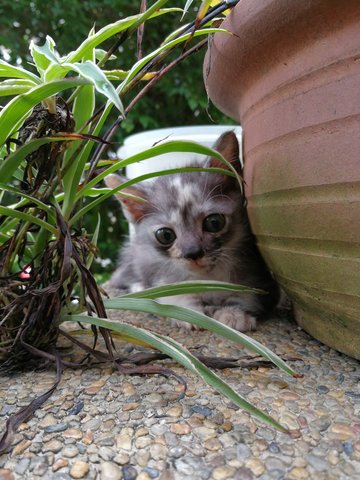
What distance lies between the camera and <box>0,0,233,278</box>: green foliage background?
265cm

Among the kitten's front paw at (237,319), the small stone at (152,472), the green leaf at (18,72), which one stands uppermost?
the green leaf at (18,72)

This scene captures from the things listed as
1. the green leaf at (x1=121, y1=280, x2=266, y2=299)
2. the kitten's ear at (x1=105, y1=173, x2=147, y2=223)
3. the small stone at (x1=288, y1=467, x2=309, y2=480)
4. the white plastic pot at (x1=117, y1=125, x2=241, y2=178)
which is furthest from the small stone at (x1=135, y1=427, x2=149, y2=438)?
the white plastic pot at (x1=117, y1=125, x2=241, y2=178)

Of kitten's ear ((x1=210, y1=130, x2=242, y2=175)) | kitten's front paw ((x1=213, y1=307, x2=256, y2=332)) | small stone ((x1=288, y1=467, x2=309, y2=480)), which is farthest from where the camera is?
kitten's ear ((x1=210, y1=130, x2=242, y2=175))

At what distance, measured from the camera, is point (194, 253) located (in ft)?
3.89

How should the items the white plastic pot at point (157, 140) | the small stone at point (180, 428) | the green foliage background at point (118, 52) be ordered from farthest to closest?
the green foliage background at point (118, 52) < the white plastic pot at point (157, 140) < the small stone at point (180, 428)

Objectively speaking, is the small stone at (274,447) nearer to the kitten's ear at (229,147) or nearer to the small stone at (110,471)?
the small stone at (110,471)

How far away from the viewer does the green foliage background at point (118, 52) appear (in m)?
2.65

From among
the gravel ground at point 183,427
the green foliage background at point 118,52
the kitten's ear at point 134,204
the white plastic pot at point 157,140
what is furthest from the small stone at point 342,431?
the green foliage background at point 118,52

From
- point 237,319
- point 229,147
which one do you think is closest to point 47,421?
point 237,319

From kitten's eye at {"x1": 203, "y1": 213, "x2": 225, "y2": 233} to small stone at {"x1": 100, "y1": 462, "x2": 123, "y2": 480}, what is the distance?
29.9 inches

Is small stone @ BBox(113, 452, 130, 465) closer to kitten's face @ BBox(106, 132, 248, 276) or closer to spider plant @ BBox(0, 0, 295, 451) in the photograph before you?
spider plant @ BBox(0, 0, 295, 451)

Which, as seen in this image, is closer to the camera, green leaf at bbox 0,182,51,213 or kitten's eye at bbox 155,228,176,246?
green leaf at bbox 0,182,51,213

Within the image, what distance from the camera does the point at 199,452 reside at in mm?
621

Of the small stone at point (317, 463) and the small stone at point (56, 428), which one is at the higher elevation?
the small stone at point (56, 428)
